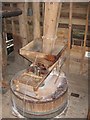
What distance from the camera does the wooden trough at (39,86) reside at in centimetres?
274

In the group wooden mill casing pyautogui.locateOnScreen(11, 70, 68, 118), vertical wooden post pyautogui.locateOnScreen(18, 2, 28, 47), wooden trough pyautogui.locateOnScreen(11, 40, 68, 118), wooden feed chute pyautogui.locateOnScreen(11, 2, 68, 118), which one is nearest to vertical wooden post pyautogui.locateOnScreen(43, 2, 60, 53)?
wooden feed chute pyautogui.locateOnScreen(11, 2, 68, 118)

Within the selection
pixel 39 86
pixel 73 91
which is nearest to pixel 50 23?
pixel 39 86

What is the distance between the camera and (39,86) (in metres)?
2.74

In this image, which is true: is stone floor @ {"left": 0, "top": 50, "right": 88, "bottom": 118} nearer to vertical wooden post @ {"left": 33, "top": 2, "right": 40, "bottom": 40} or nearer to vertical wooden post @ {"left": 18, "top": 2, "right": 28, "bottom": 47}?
vertical wooden post @ {"left": 18, "top": 2, "right": 28, "bottom": 47}

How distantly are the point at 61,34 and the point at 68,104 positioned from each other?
1499 mm

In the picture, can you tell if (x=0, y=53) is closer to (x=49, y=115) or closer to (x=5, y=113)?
(x=5, y=113)

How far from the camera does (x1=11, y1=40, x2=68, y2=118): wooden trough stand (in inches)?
108

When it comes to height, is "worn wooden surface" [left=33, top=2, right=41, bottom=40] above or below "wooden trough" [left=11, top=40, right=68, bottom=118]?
above

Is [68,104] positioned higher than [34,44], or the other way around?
[34,44]

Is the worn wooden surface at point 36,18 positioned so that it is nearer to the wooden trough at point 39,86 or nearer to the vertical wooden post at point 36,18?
the vertical wooden post at point 36,18

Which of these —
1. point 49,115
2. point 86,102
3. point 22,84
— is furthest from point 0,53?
point 86,102

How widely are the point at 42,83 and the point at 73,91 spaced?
1197 mm

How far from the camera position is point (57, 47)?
3020mm

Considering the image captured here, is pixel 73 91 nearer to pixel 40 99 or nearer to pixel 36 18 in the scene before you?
pixel 40 99
